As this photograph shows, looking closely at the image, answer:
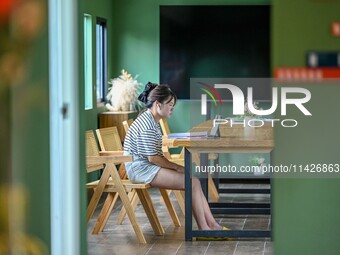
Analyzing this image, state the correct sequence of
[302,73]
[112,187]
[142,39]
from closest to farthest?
[302,73] → [112,187] → [142,39]

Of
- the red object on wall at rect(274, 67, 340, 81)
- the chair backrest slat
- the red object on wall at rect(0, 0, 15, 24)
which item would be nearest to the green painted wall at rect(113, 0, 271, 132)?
the chair backrest slat

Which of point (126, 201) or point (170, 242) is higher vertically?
point (126, 201)

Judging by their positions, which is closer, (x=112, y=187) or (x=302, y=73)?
(x=302, y=73)

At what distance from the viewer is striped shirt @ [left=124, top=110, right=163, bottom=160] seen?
25.3 feet

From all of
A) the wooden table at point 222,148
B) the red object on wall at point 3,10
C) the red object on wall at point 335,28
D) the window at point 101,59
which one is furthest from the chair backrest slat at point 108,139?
the red object on wall at point 3,10

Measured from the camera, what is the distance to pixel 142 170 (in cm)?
772

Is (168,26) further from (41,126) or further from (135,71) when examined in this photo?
(41,126)

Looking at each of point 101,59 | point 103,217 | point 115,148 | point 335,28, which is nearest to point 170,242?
point 103,217

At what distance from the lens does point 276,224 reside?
15.7ft

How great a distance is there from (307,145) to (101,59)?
697cm

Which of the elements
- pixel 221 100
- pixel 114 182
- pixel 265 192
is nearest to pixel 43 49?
pixel 114 182

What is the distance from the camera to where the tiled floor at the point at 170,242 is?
719cm

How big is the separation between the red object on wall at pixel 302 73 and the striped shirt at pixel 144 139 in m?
3.15

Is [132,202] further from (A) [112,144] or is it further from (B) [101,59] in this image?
(B) [101,59]
